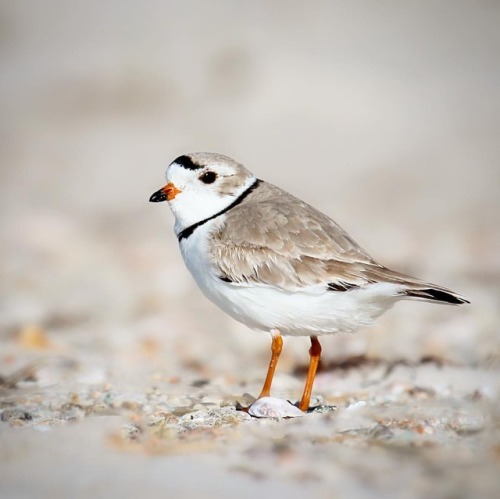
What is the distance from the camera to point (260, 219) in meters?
4.78

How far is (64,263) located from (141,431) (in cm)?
480

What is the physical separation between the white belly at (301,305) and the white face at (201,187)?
377 millimetres

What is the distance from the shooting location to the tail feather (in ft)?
14.3

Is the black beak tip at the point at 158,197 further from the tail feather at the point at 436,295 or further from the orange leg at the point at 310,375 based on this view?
the tail feather at the point at 436,295

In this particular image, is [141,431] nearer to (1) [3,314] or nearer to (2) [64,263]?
(1) [3,314]

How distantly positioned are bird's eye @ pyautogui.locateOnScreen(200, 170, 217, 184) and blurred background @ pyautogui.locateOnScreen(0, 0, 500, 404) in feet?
4.64

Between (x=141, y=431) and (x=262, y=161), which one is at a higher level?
(x=262, y=161)

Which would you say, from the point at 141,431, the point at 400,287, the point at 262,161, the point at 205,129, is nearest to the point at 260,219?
the point at 400,287

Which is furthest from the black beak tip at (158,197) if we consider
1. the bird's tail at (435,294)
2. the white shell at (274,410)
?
the bird's tail at (435,294)

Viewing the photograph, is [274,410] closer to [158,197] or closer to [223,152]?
[158,197]

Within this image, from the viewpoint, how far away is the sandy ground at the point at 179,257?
154 inches

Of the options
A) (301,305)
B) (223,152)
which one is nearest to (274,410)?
(301,305)

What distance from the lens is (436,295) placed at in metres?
4.41

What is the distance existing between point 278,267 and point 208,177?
76cm
